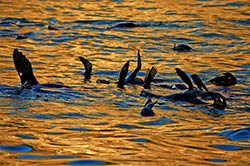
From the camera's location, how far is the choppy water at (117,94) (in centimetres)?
499

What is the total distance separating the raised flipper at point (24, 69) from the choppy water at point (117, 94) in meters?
0.12

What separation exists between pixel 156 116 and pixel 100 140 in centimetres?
87

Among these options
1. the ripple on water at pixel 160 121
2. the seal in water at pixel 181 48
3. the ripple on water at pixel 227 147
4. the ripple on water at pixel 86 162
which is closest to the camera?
the ripple on water at pixel 86 162

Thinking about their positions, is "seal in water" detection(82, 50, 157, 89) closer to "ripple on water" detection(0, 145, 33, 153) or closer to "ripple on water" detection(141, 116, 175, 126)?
"ripple on water" detection(141, 116, 175, 126)

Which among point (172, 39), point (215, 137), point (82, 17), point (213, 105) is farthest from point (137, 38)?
point (215, 137)

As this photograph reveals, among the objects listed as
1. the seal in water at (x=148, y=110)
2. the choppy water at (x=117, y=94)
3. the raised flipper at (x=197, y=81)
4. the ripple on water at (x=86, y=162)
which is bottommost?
the choppy water at (x=117, y=94)

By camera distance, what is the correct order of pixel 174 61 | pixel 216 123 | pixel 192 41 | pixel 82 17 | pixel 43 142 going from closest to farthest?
pixel 43 142, pixel 216 123, pixel 174 61, pixel 192 41, pixel 82 17

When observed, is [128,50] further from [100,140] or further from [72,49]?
[100,140]

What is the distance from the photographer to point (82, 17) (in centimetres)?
1310

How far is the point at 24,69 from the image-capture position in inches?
278

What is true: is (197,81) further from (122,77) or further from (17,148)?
(17,148)

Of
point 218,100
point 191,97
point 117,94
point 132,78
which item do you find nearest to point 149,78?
point 132,78

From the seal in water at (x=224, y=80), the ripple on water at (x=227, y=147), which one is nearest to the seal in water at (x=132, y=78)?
the seal in water at (x=224, y=80)

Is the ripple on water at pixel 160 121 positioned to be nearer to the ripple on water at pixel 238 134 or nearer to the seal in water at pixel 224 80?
the ripple on water at pixel 238 134
